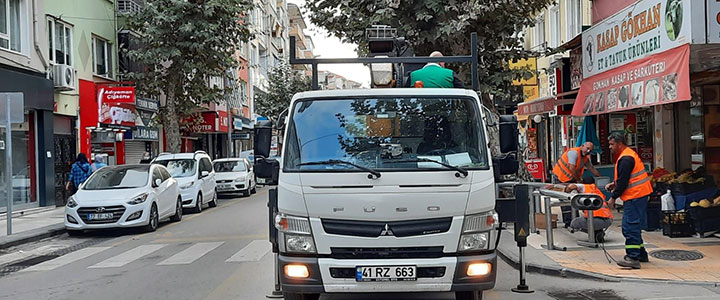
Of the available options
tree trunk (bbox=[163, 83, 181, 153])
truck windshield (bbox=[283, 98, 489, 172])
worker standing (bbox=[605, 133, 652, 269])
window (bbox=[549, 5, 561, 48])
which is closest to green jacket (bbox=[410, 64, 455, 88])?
truck windshield (bbox=[283, 98, 489, 172])

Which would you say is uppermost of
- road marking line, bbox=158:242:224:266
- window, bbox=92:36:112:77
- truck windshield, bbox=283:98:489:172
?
window, bbox=92:36:112:77

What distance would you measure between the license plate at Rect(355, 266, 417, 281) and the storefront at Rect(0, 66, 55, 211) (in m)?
16.1

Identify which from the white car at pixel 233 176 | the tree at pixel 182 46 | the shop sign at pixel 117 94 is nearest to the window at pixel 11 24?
the shop sign at pixel 117 94

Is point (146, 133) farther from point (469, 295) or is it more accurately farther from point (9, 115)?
point (469, 295)

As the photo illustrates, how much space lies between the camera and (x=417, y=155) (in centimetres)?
609

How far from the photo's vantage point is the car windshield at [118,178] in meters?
14.6

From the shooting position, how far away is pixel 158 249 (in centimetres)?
1173

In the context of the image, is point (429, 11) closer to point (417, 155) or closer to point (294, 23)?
point (417, 155)

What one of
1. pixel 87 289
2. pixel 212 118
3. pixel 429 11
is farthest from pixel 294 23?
pixel 87 289

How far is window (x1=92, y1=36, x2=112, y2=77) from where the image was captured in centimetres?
2347

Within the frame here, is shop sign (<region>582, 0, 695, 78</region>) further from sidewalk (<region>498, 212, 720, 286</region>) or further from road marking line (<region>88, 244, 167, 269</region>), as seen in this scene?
road marking line (<region>88, 244, 167, 269</region>)

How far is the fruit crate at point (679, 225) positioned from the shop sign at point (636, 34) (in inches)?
99.5

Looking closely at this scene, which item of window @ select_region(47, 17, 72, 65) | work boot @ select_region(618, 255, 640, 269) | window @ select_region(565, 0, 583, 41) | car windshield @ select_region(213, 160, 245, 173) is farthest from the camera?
car windshield @ select_region(213, 160, 245, 173)

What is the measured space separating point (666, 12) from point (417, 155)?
5.41 meters
